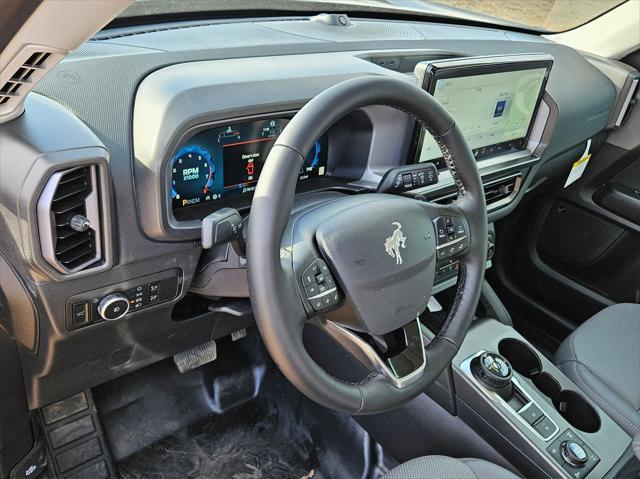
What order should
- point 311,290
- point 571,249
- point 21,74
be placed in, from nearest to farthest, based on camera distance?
point 21,74, point 311,290, point 571,249

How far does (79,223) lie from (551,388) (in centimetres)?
125

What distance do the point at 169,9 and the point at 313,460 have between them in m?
1.29

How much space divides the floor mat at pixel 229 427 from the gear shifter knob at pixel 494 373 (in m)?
0.44

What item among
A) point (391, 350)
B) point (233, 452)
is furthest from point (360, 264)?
point (233, 452)

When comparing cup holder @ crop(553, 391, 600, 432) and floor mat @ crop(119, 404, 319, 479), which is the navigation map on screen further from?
floor mat @ crop(119, 404, 319, 479)

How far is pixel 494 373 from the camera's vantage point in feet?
4.66

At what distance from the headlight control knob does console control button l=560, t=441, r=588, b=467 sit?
100 centimetres

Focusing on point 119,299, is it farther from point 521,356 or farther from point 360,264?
point 521,356

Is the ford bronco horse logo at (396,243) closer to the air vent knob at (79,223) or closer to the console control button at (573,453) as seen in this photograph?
the air vent knob at (79,223)

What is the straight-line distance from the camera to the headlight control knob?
1.08m

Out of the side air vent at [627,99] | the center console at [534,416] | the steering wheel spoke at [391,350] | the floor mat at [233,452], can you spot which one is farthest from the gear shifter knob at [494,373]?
the side air vent at [627,99]

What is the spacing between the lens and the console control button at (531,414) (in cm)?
140

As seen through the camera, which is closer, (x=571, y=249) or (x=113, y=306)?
(x=113, y=306)

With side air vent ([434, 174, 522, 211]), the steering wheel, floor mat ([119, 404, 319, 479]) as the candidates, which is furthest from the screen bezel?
floor mat ([119, 404, 319, 479])
